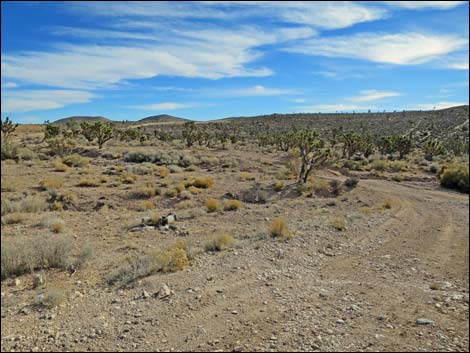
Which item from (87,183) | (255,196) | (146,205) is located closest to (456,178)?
(255,196)

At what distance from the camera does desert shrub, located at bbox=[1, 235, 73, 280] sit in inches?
341

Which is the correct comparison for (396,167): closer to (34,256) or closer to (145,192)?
(145,192)

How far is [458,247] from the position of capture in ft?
32.0

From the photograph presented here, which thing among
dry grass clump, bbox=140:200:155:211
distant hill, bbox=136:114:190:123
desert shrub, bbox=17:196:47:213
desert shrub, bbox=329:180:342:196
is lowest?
desert shrub, bbox=329:180:342:196

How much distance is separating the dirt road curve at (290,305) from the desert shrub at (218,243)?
0.41m

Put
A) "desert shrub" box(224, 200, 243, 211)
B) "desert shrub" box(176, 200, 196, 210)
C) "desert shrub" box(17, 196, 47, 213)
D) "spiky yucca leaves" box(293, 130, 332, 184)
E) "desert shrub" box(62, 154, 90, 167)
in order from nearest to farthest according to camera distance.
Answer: "desert shrub" box(17, 196, 47, 213) < "desert shrub" box(224, 200, 243, 211) < "desert shrub" box(176, 200, 196, 210) < "spiky yucca leaves" box(293, 130, 332, 184) < "desert shrub" box(62, 154, 90, 167)

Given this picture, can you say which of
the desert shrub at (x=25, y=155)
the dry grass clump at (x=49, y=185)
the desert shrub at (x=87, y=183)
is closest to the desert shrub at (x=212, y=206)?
the desert shrub at (x=87, y=183)

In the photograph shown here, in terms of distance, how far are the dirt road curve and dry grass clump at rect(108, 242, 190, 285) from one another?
0.27 m

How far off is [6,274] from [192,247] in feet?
13.8

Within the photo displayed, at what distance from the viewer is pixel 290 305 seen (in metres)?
6.93

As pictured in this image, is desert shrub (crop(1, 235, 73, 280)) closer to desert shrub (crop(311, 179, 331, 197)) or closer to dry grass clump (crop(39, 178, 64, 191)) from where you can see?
dry grass clump (crop(39, 178, 64, 191))

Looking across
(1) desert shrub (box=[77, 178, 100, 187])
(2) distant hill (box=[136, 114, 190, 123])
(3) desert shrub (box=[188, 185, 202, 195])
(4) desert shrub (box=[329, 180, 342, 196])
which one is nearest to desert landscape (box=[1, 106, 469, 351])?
(3) desert shrub (box=[188, 185, 202, 195])

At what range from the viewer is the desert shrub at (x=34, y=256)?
8.66 m

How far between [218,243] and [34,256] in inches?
169
